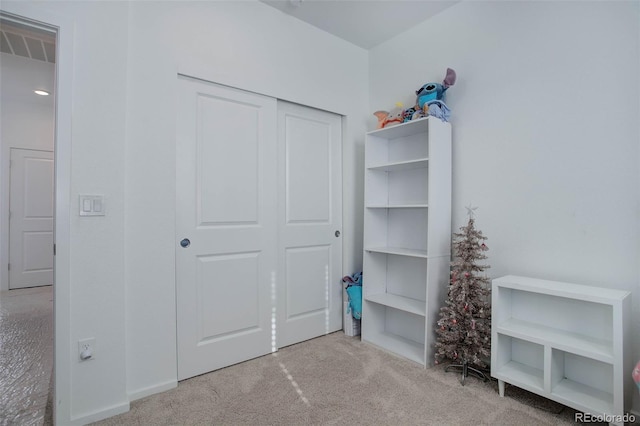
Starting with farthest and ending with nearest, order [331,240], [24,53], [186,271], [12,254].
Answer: [12,254] → [24,53] → [331,240] → [186,271]

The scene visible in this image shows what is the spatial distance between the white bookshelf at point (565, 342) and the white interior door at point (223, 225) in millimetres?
1633

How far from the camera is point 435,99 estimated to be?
7.85 ft

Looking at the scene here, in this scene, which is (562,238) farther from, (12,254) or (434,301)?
(12,254)

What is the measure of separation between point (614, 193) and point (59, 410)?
3120 millimetres

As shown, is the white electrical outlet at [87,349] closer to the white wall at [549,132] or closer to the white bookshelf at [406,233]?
the white bookshelf at [406,233]

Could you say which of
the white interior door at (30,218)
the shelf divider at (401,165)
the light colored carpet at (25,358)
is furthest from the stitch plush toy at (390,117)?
the white interior door at (30,218)

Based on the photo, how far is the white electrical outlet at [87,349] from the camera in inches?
65.7

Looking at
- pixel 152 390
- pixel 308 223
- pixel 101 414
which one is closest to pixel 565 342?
pixel 308 223

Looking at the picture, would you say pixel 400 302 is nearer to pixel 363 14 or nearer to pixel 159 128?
pixel 159 128

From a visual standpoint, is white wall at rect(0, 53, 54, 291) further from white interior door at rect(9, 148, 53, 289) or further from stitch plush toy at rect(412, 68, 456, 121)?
stitch plush toy at rect(412, 68, 456, 121)

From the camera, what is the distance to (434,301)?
2305 mm

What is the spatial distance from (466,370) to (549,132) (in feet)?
5.27

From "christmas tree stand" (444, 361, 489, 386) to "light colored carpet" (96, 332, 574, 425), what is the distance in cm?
5

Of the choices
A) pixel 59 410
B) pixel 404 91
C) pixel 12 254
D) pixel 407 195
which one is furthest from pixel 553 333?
pixel 12 254
